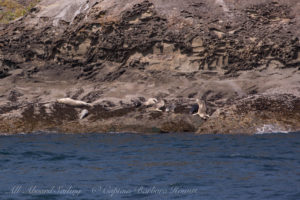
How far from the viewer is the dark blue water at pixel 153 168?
360 inches

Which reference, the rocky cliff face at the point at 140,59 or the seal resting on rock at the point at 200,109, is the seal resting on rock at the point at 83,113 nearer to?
the rocky cliff face at the point at 140,59

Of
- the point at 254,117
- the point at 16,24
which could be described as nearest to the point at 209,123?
the point at 254,117

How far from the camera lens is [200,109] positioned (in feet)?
63.4

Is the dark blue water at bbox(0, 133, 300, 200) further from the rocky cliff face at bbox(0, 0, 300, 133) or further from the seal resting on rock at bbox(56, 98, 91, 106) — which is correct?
the seal resting on rock at bbox(56, 98, 91, 106)

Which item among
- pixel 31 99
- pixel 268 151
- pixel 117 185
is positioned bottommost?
pixel 31 99

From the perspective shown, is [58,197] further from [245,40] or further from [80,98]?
[245,40]

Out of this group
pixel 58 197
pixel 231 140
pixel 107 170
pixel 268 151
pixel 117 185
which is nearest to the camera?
pixel 58 197

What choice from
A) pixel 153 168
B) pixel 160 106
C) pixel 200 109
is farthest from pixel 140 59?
pixel 153 168

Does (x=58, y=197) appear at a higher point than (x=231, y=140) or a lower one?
higher

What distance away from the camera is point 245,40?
22531mm

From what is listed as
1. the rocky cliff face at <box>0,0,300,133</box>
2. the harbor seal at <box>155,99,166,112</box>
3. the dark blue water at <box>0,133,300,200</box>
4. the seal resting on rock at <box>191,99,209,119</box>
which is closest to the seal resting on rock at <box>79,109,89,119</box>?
the rocky cliff face at <box>0,0,300,133</box>

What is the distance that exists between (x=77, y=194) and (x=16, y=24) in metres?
17.2

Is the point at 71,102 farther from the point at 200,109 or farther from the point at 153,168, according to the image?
the point at 153,168

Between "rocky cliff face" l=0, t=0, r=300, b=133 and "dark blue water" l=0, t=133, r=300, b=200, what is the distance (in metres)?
3.40
